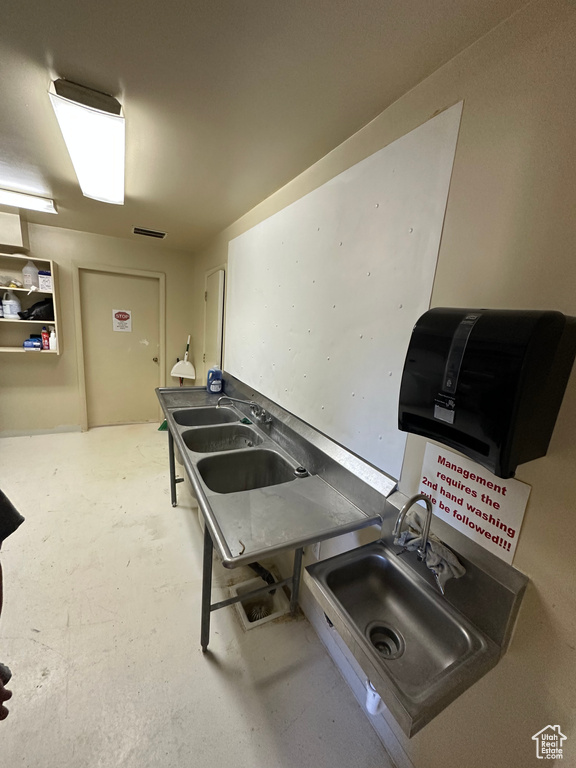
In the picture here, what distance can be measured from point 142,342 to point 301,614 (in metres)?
3.48

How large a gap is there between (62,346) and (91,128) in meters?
2.86

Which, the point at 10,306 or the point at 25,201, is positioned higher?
the point at 25,201

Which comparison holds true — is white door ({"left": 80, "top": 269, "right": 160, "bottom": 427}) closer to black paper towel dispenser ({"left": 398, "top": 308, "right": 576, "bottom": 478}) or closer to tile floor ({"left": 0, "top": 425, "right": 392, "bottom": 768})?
tile floor ({"left": 0, "top": 425, "right": 392, "bottom": 768})

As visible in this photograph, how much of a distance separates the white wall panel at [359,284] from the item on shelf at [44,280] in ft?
8.53

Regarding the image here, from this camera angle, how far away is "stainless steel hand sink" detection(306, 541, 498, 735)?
0.65m

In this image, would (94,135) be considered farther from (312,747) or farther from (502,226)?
(312,747)

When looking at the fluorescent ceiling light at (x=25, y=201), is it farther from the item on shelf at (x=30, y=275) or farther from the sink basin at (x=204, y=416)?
the sink basin at (x=204, y=416)

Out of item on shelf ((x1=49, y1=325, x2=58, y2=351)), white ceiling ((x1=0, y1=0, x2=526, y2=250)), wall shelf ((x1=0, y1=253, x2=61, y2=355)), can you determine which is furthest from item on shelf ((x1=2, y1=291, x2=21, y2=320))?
white ceiling ((x1=0, y1=0, x2=526, y2=250))

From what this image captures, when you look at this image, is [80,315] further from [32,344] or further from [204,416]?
[204,416]

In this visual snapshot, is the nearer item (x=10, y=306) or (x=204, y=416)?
(x=204, y=416)

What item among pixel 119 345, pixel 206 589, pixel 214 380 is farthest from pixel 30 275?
pixel 206 589

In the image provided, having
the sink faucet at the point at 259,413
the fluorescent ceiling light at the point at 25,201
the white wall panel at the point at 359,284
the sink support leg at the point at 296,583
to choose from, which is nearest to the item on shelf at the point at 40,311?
the fluorescent ceiling light at the point at 25,201

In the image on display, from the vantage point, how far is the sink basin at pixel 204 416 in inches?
87.8

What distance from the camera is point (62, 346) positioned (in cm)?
342
